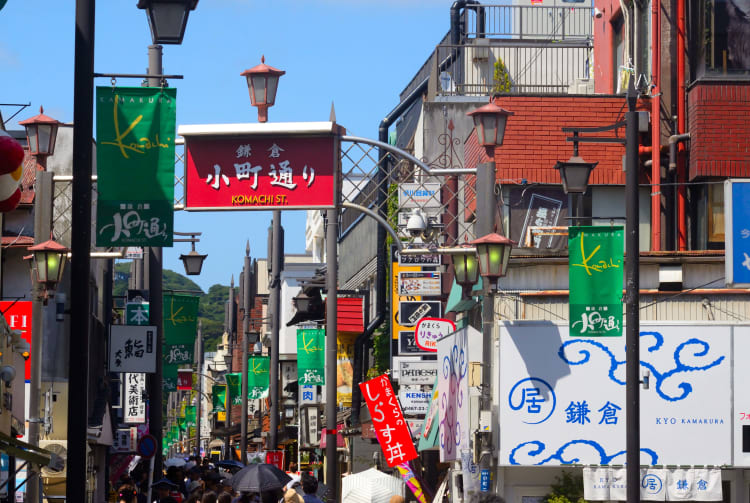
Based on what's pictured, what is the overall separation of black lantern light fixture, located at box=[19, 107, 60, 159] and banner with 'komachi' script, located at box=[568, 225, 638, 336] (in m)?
7.94

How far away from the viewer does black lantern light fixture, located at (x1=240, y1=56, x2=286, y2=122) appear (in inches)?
723

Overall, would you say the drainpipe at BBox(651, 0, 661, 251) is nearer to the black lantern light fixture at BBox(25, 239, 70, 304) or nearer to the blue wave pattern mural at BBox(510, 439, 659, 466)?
the blue wave pattern mural at BBox(510, 439, 659, 466)

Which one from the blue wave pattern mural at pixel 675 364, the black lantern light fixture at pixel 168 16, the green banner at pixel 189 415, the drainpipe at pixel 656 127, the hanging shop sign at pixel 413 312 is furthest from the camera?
the green banner at pixel 189 415

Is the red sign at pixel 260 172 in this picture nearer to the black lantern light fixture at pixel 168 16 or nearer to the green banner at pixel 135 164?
the green banner at pixel 135 164

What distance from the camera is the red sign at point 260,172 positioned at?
18.5 m

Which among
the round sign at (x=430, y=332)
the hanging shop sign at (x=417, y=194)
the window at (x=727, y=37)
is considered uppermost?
the window at (x=727, y=37)

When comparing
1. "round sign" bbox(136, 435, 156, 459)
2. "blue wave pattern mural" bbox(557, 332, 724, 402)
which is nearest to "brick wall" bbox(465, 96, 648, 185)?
"blue wave pattern mural" bbox(557, 332, 724, 402)

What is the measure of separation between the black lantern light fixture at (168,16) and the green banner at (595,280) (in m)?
8.55

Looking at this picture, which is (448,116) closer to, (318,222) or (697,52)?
(697,52)

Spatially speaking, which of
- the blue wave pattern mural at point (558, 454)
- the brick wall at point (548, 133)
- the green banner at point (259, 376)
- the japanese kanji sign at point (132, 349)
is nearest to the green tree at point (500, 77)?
the brick wall at point (548, 133)

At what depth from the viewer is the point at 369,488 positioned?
22.2 meters

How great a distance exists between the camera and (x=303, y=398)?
47781 millimetres

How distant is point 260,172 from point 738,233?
7.22m

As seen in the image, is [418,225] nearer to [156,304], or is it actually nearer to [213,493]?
[156,304]
